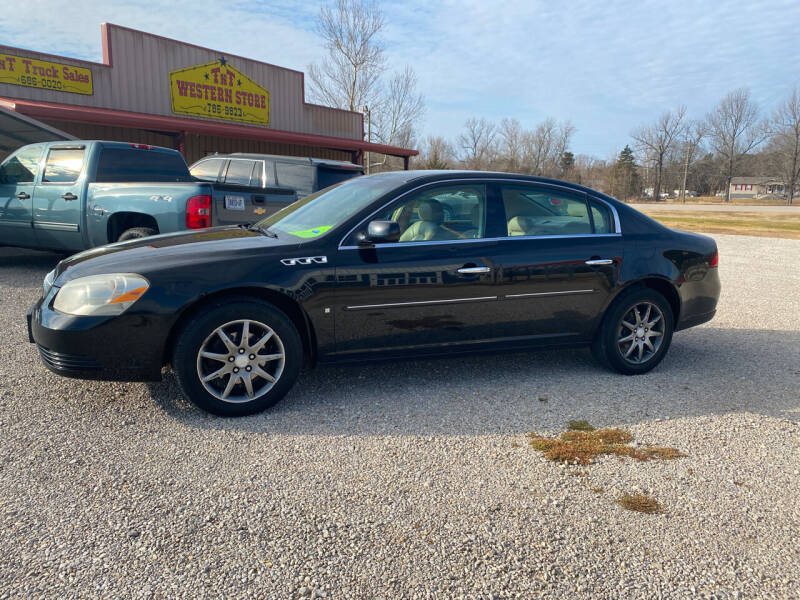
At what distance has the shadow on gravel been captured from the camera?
3.63 m

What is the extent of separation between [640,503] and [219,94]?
745 inches

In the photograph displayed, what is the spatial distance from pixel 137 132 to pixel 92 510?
16388mm

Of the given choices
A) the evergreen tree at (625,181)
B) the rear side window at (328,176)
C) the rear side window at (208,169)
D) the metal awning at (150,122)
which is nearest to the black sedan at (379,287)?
the rear side window at (328,176)

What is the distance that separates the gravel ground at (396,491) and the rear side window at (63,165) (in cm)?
411

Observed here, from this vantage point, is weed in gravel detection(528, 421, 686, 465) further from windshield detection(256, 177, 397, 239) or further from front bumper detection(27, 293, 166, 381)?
front bumper detection(27, 293, 166, 381)

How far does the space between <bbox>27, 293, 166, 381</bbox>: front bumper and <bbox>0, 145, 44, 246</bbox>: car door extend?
5784 millimetres

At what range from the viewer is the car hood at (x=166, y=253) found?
354cm

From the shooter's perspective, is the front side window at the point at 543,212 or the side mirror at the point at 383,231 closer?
the side mirror at the point at 383,231

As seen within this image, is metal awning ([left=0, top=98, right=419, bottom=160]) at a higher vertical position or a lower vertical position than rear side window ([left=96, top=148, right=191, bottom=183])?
higher

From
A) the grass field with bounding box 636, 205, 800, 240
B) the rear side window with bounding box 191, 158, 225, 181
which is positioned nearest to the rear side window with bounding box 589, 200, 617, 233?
the rear side window with bounding box 191, 158, 225, 181

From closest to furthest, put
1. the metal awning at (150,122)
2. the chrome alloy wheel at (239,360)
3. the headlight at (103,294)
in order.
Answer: the headlight at (103,294), the chrome alloy wheel at (239,360), the metal awning at (150,122)

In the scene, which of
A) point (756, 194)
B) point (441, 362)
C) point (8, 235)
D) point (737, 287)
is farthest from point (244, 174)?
point (756, 194)

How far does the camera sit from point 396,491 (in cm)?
286

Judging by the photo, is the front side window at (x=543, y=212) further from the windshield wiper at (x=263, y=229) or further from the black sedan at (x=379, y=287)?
the windshield wiper at (x=263, y=229)
